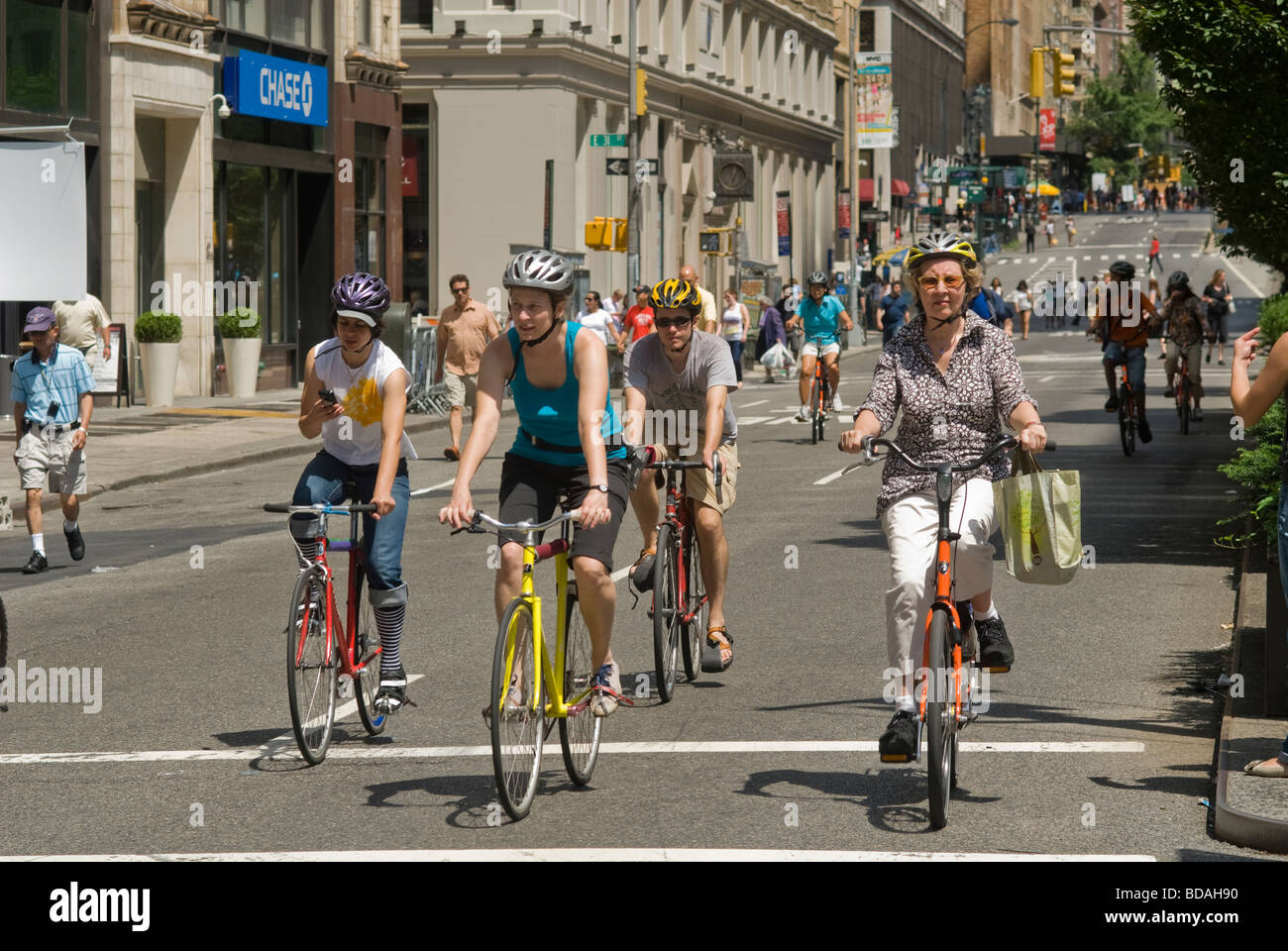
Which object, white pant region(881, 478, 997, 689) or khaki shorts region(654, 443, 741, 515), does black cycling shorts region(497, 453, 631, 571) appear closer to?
white pant region(881, 478, 997, 689)

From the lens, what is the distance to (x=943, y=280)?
6.86 metres

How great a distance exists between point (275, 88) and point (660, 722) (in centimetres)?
2616

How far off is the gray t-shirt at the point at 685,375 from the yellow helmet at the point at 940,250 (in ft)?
6.99

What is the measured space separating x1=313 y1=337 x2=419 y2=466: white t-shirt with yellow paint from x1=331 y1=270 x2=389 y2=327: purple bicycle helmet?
0.17 m

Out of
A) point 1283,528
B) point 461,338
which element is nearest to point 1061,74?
point 461,338

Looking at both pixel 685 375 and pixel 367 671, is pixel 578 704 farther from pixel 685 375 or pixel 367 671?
pixel 685 375

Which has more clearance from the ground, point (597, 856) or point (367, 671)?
point (367, 671)

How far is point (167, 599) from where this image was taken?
12117 mm

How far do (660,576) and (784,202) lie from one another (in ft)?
154

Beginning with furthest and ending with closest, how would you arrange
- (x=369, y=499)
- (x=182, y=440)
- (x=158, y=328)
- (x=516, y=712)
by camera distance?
1. (x=158, y=328)
2. (x=182, y=440)
3. (x=369, y=499)
4. (x=516, y=712)

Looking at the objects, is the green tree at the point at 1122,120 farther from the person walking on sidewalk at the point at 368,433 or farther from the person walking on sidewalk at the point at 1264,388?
the person walking on sidewalk at the point at 1264,388

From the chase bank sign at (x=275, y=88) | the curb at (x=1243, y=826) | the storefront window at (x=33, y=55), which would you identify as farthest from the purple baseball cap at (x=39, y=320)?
the chase bank sign at (x=275, y=88)

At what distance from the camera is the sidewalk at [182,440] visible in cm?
1970

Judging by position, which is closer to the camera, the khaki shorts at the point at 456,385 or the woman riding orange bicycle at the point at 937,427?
the woman riding orange bicycle at the point at 937,427
